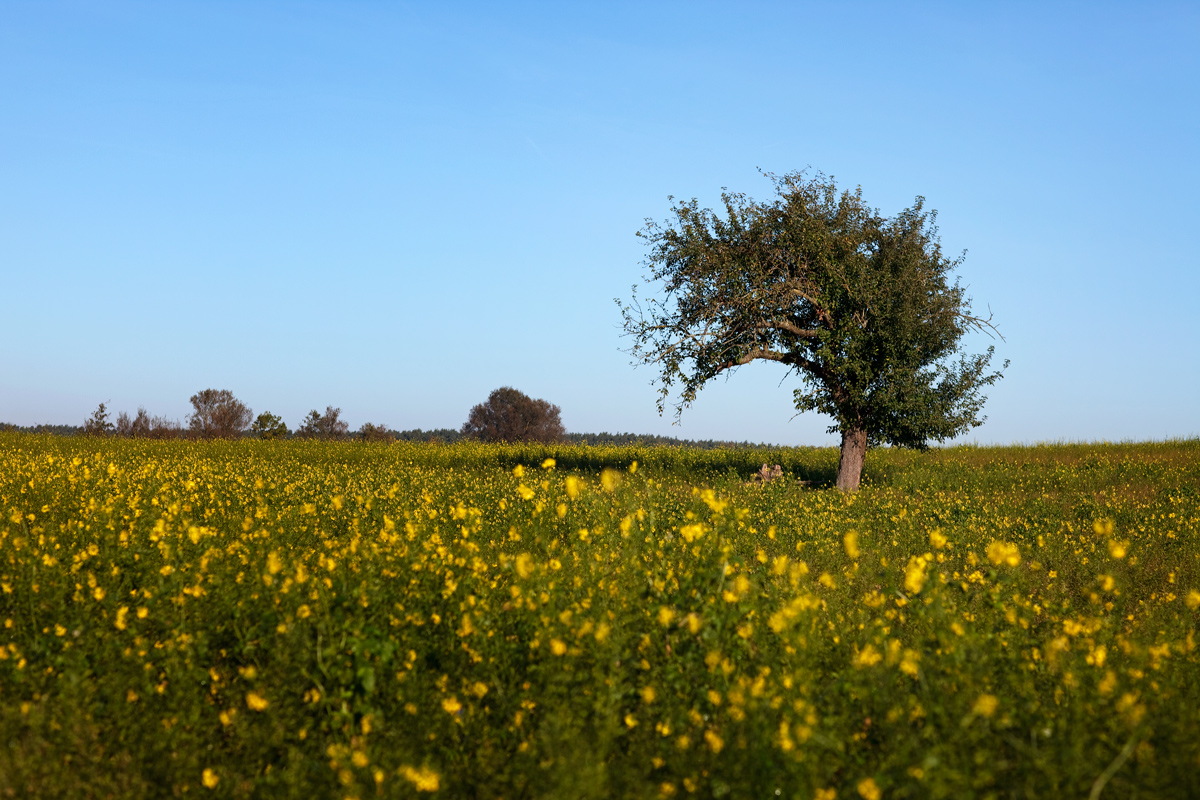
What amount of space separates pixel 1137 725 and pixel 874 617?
10.4ft

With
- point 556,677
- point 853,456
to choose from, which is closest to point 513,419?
point 853,456

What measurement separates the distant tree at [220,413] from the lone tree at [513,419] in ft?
139

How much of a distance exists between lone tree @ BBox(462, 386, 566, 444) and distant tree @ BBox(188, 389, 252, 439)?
42497 millimetres

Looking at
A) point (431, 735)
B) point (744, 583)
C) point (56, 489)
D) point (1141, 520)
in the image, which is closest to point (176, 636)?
point (431, 735)

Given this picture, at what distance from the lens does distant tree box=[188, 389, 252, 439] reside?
185ft

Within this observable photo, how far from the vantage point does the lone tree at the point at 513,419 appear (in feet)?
334

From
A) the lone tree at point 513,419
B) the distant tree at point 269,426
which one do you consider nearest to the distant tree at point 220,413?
the distant tree at point 269,426

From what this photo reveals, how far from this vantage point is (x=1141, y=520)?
40.2ft

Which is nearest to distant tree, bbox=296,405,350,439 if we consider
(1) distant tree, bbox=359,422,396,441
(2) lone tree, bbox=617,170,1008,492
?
(1) distant tree, bbox=359,422,396,441

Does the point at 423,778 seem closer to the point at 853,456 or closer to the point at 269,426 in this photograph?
the point at 853,456

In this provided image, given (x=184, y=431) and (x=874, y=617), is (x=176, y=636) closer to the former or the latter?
(x=874, y=617)

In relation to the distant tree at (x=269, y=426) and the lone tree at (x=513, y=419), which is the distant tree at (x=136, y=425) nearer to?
the distant tree at (x=269, y=426)

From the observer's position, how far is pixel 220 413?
58.7m

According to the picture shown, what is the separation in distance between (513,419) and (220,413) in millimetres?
47691
